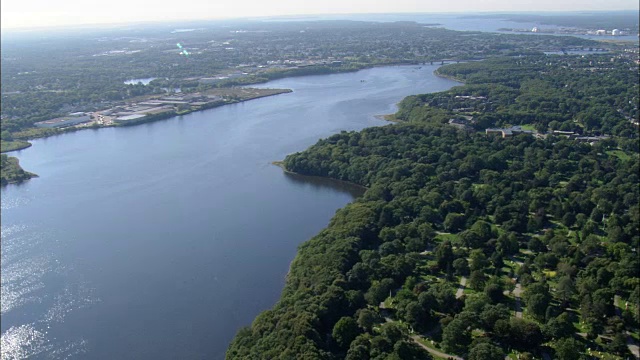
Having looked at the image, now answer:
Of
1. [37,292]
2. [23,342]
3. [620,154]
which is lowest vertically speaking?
[23,342]

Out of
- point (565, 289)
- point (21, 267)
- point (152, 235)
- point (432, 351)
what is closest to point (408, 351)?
point (432, 351)

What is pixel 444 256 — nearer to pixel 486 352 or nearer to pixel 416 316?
pixel 416 316

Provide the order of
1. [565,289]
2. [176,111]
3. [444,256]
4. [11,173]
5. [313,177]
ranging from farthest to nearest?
[176,111] → [11,173] → [313,177] → [444,256] → [565,289]

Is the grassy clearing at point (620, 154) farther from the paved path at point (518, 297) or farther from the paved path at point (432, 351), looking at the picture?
the paved path at point (432, 351)

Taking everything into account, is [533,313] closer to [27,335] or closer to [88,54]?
[27,335]

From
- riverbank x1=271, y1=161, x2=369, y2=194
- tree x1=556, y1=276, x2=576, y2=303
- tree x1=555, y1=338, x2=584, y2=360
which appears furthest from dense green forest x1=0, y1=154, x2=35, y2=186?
tree x1=555, y1=338, x2=584, y2=360

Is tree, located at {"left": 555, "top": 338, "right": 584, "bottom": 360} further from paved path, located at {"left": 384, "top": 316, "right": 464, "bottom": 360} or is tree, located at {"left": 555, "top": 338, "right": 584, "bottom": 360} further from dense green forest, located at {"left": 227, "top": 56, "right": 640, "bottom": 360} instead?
paved path, located at {"left": 384, "top": 316, "right": 464, "bottom": 360}

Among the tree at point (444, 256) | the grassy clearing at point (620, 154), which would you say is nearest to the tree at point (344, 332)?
the tree at point (444, 256)
